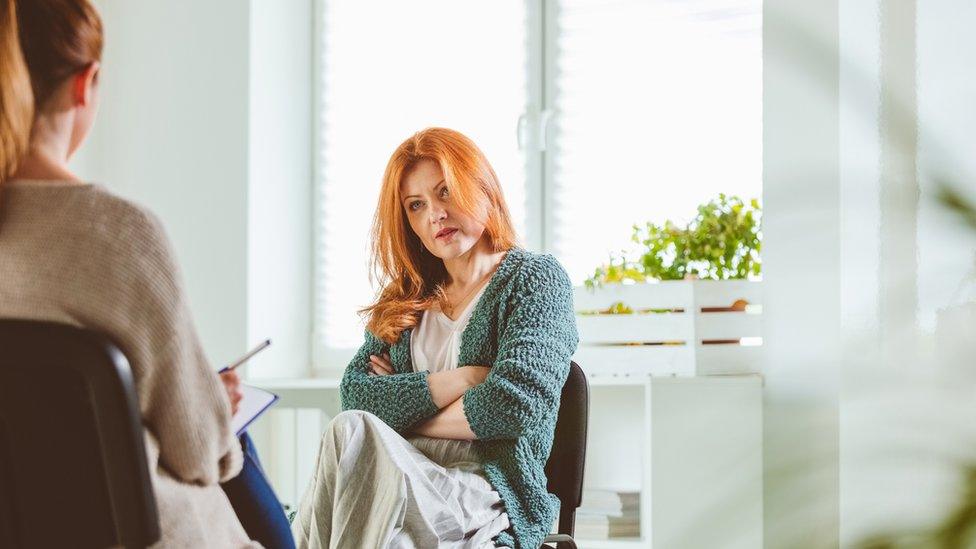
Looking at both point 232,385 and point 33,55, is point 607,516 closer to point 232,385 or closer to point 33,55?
point 232,385

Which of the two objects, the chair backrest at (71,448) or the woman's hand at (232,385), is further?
the woman's hand at (232,385)

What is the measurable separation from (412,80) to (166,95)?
736mm

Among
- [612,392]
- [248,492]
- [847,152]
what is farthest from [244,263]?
[847,152]

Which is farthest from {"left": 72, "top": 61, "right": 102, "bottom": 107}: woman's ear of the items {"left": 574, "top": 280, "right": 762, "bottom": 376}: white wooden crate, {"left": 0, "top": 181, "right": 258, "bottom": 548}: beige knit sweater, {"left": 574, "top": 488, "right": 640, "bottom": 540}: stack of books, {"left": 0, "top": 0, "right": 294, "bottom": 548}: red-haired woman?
{"left": 574, "top": 488, "right": 640, "bottom": 540}: stack of books

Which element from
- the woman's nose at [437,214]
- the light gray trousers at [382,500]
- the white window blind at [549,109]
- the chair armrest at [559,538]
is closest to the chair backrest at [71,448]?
the light gray trousers at [382,500]

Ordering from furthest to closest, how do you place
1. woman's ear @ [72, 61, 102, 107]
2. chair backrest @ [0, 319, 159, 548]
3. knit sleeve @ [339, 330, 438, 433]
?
1. knit sleeve @ [339, 330, 438, 433]
2. woman's ear @ [72, 61, 102, 107]
3. chair backrest @ [0, 319, 159, 548]

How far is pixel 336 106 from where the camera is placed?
3.18 metres

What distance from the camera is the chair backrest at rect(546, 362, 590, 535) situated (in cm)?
174

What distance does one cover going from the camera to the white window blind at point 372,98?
302 centimetres

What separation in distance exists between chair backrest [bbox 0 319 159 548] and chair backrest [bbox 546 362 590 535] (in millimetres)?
998

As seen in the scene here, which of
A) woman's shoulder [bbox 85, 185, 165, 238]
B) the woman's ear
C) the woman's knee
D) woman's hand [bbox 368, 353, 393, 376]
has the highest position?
the woman's ear

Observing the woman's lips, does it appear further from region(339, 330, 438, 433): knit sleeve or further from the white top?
region(339, 330, 438, 433): knit sleeve

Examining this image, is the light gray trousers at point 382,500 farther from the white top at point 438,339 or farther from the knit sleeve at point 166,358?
the knit sleeve at point 166,358

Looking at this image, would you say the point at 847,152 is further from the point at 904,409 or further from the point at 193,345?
the point at 193,345
